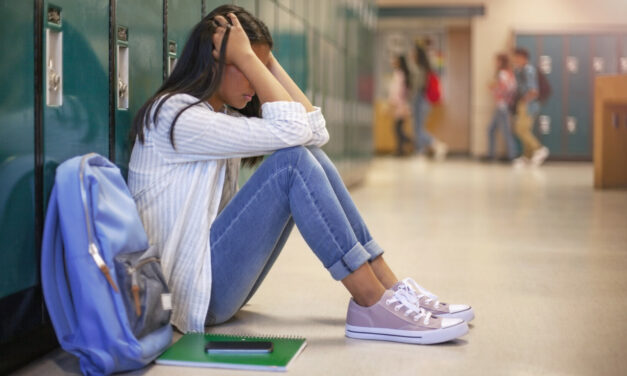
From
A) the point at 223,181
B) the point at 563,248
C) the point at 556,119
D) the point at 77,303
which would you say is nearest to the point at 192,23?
the point at 223,181

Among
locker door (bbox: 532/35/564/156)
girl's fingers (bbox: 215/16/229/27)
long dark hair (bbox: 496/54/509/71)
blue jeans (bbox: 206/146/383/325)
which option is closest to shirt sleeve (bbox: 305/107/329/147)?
blue jeans (bbox: 206/146/383/325)

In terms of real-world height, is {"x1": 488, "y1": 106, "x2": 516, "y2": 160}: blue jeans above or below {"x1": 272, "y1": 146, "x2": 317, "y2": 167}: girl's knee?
above

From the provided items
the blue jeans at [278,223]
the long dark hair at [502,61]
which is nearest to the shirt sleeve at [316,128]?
the blue jeans at [278,223]

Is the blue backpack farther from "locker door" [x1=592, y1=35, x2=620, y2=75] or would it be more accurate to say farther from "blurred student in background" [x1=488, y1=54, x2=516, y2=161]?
"locker door" [x1=592, y1=35, x2=620, y2=75]

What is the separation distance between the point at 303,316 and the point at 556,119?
37.8 feet

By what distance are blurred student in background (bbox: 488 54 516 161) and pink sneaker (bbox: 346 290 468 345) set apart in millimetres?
10681

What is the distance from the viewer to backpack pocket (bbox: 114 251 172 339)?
178 cm

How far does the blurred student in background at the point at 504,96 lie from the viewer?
488 inches

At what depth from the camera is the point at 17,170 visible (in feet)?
5.92

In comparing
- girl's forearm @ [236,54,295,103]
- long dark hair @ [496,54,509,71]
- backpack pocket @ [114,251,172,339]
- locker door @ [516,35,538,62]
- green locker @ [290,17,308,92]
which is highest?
locker door @ [516,35,538,62]

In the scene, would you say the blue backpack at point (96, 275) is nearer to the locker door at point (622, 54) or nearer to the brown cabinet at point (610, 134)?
the brown cabinet at point (610, 134)

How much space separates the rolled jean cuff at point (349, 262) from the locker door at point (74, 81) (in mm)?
755

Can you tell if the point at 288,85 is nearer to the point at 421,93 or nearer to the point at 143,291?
the point at 143,291

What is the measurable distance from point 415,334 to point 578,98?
12.0 meters
